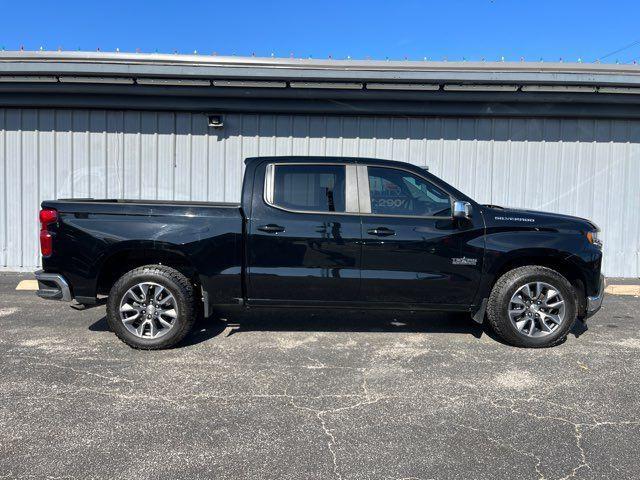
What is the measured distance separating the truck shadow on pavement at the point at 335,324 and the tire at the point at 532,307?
0.45 m

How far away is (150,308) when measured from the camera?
204 inches

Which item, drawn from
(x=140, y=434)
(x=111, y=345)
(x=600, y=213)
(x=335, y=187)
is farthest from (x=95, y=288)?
(x=600, y=213)

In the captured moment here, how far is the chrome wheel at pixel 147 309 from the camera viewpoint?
16.9 ft

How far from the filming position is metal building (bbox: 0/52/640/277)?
8977mm

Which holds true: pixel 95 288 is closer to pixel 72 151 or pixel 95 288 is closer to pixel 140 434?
pixel 140 434

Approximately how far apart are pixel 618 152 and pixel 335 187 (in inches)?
267

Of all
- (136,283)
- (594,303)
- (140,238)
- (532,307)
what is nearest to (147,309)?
(136,283)

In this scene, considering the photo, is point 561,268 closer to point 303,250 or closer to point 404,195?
point 404,195

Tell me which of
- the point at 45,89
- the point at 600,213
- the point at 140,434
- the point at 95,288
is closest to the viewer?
the point at 140,434

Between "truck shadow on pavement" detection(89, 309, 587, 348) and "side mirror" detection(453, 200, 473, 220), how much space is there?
5.05 ft

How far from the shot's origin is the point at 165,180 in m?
9.35

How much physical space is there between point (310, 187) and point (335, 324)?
188 cm

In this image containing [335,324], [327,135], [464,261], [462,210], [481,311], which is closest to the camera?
[462,210]

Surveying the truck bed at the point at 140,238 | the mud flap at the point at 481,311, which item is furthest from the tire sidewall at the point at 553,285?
the truck bed at the point at 140,238
